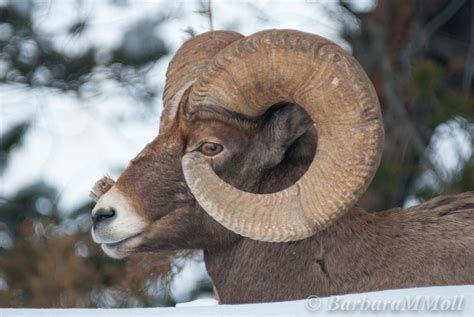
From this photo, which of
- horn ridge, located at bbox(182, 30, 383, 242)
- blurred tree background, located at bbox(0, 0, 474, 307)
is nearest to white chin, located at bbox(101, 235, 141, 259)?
horn ridge, located at bbox(182, 30, 383, 242)

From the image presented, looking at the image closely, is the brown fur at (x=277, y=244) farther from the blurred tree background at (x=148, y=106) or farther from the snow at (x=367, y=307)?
the blurred tree background at (x=148, y=106)

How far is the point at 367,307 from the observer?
20.5ft

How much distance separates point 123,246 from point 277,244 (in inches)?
32.5

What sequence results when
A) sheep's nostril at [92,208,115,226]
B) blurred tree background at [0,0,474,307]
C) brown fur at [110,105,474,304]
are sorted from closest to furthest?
sheep's nostril at [92,208,115,226]
brown fur at [110,105,474,304]
blurred tree background at [0,0,474,307]

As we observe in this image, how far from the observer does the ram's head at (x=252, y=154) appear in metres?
7.00

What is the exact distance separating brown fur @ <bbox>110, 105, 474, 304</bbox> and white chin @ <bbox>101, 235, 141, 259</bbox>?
5 cm

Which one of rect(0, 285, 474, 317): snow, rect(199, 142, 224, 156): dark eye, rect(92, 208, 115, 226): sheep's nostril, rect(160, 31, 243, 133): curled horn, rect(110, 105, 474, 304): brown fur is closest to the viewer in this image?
rect(0, 285, 474, 317): snow

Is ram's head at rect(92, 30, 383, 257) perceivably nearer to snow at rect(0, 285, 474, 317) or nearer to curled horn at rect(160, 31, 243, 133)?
curled horn at rect(160, 31, 243, 133)

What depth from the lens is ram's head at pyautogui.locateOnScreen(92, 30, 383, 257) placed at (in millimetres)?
7000

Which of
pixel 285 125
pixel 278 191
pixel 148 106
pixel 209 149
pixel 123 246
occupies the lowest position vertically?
pixel 148 106

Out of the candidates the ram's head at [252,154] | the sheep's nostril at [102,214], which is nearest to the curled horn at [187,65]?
the ram's head at [252,154]

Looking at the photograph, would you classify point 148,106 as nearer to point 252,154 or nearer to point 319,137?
point 252,154

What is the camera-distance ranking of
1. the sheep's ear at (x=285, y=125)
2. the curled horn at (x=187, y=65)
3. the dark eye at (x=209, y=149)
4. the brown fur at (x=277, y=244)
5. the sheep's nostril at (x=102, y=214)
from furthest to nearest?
the curled horn at (x=187, y=65)
the sheep's ear at (x=285, y=125)
the dark eye at (x=209, y=149)
the brown fur at (x=277, y=244)
the sheep's nostril at (x=102, y=214)

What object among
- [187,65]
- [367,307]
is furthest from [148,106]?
[367,307]
